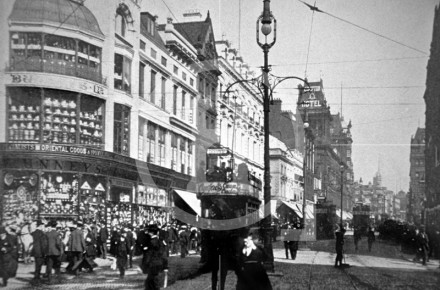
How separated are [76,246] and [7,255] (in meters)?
2.80

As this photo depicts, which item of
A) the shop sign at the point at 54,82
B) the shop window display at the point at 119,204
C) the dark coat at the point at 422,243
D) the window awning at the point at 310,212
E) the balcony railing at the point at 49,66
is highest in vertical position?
the balcony railing at the point at 49,66

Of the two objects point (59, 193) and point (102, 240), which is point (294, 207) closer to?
point (102, 240)

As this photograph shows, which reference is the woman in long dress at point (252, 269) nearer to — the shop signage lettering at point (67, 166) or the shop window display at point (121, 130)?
the shop signage lettering at point (67, 166)

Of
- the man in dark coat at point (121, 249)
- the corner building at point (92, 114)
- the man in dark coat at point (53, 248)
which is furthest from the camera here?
the man in dark coat at point (121, 249)

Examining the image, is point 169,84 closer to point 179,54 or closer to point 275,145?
point 179,54

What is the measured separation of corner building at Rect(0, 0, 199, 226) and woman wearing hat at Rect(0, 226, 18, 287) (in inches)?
15.7

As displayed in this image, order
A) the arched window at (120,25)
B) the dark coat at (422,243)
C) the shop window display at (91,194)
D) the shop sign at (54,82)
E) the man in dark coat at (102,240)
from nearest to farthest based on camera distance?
the shop sign at (54,82) → the shop window display at (91,194) → the arched window at (120,25) → the man in dark coat at (102,240) → the dark coat at (422,243)

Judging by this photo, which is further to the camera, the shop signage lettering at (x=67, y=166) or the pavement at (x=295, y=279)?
the pavement at (x=295, y=279)

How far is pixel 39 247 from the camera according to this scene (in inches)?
467

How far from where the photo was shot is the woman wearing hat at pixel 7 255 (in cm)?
1025

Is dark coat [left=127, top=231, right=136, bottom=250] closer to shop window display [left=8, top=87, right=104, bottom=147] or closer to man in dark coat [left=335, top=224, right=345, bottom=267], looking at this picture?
shop window display [left=8, top=87, right=104, bottom=147]

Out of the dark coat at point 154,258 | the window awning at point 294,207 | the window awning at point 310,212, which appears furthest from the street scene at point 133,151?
the window awning at point 310,212

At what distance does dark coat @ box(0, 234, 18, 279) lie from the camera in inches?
404

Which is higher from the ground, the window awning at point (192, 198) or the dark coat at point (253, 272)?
the window awning at point (192, 198)
